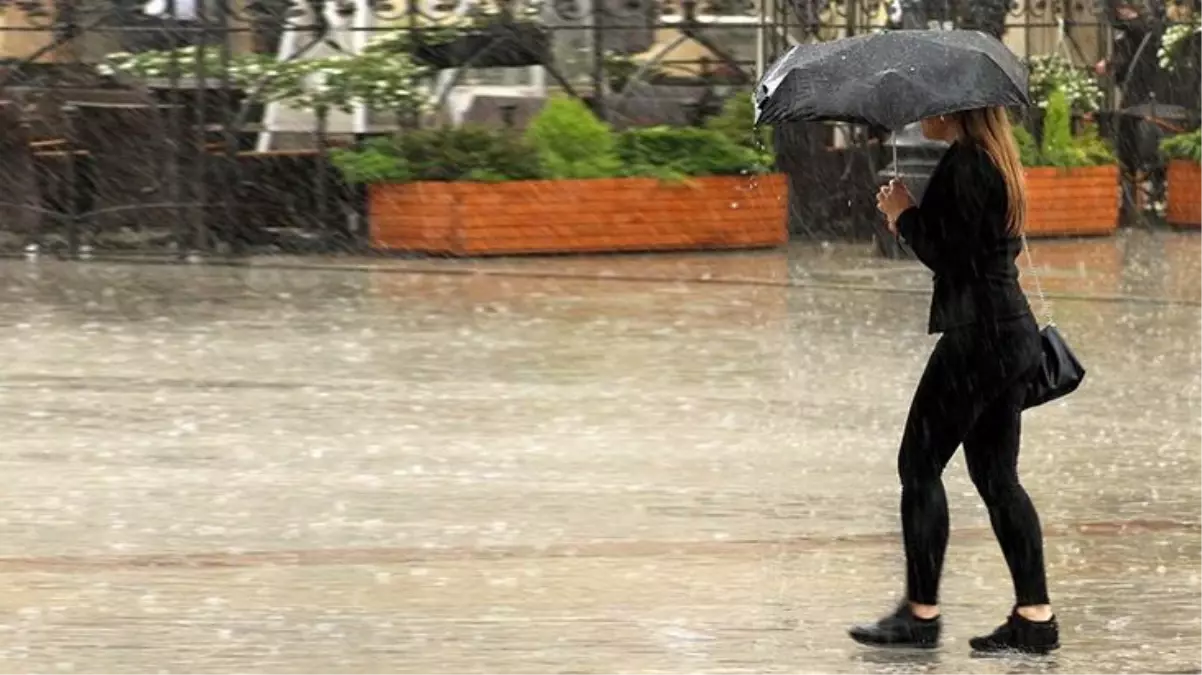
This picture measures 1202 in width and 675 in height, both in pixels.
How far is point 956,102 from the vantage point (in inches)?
260

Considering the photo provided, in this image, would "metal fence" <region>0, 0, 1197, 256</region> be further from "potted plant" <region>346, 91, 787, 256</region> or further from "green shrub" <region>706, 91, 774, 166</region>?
"potted plant" <region>346, 91, 787, 256</region>

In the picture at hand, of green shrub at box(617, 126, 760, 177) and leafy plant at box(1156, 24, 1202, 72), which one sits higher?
leafy plant at box(1156, 24, 1202, 72)

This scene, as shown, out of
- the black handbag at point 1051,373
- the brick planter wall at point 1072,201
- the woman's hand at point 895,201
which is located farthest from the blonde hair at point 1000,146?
the brick planter wall at point 1072,201

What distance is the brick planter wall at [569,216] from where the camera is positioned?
17688 millimetres

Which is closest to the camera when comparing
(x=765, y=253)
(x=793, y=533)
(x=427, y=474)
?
(x=793, y=533)

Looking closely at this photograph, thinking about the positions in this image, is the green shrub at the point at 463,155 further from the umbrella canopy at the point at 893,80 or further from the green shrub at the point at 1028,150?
the umbrella canopy at the point at 893,80

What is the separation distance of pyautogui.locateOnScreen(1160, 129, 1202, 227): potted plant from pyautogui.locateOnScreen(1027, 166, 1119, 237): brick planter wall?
0.74m

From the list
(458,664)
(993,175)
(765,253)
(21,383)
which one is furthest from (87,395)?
(765,253)

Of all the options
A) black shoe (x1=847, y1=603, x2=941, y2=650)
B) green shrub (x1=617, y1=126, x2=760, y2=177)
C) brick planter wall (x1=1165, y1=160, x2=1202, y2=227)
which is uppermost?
black shoe (x1=847, y1=603, x2=941, y2=650)

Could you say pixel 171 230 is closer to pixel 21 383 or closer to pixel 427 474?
pixel 21 383

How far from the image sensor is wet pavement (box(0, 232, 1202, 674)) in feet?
23.4

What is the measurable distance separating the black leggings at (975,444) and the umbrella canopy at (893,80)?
2.07ft

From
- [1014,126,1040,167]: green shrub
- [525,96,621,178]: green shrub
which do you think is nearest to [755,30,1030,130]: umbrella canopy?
[525,96,621,178]: green shrub

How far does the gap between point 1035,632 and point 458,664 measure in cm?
156
